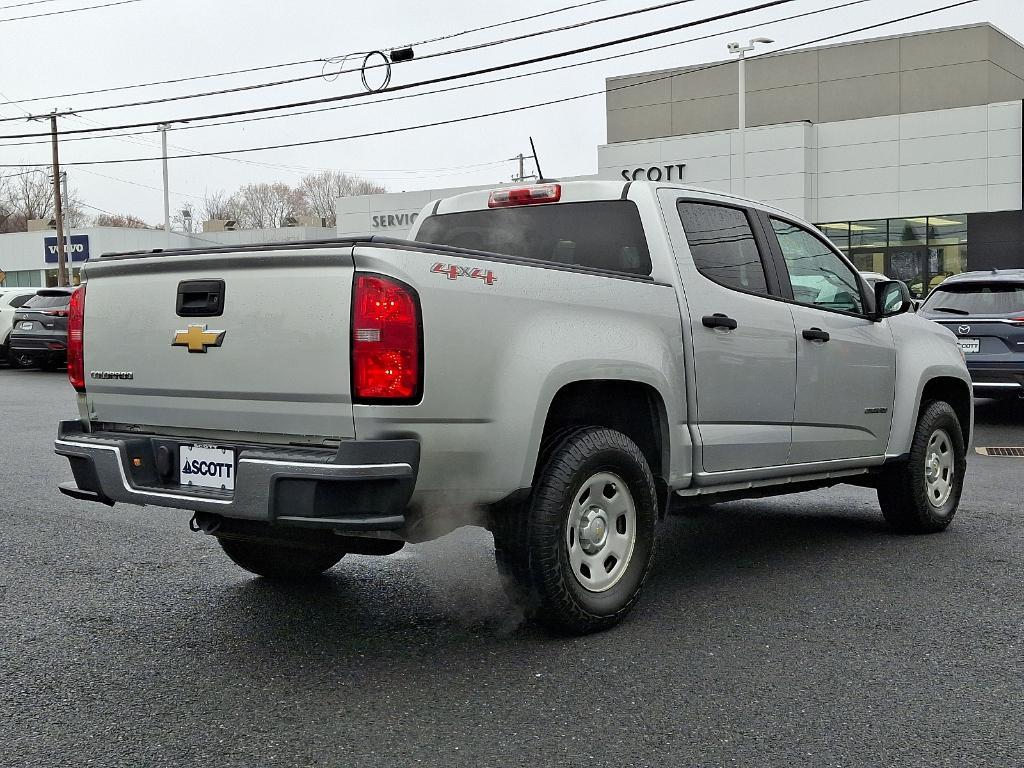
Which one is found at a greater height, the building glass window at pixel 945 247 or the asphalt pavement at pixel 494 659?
the building glass window at pixel 945 247

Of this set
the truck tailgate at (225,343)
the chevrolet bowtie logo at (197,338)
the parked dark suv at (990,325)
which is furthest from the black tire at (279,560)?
the parked dark suv at (990,325)

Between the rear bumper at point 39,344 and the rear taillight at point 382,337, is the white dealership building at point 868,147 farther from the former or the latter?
the rear taillight at point 382,337

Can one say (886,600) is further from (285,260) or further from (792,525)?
(285,260)

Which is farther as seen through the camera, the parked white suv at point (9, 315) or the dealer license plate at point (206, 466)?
the parked white suv at point (9, 315)

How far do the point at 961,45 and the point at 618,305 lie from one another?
4055 cm

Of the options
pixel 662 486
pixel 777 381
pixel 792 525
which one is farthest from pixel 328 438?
pixel 792 525

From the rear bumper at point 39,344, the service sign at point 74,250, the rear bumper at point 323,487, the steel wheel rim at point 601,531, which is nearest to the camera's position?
the rear bumper at point 323,487

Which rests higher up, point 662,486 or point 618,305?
point 618,305

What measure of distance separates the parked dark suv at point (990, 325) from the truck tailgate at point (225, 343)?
10001 mm

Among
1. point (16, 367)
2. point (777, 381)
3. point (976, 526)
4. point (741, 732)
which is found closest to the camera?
point (741, 732)

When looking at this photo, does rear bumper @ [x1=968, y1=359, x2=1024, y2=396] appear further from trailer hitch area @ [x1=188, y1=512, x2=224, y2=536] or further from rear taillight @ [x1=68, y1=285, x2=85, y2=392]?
rear taillight @ [x1=68, y1=285, x2=85, y2=392]

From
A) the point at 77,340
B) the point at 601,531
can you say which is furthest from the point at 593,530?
the point at 77,340

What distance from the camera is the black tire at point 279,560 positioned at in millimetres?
5566

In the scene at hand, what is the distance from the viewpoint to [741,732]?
3.64 m
